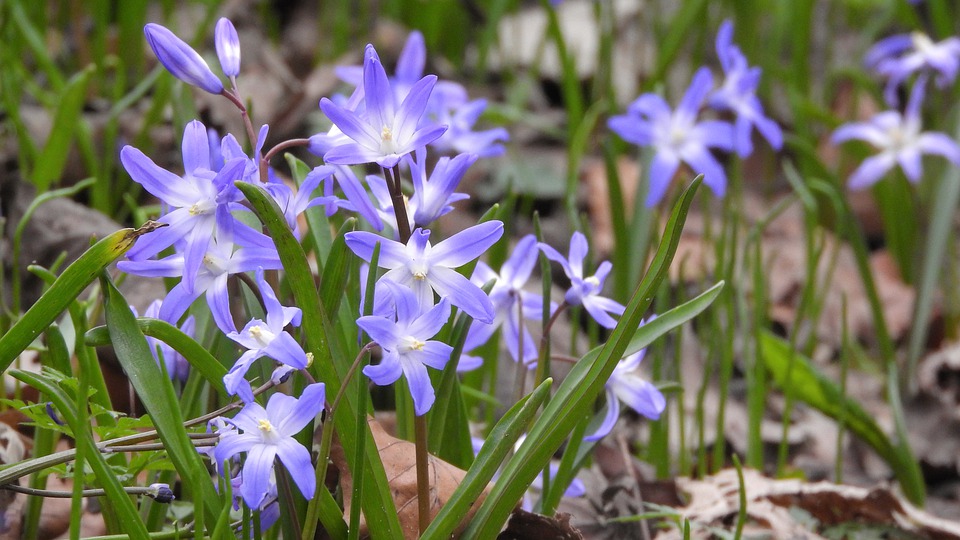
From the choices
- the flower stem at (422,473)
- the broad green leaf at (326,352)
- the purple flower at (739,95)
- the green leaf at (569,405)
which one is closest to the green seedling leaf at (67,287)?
the broad green leaf at (326,352)

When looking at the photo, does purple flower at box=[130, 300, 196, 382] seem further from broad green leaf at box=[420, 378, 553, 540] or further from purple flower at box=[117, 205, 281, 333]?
broad green leaf at box=[420, 378, 553, 540]

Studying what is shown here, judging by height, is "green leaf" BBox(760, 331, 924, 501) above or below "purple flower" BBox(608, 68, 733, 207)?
→ below

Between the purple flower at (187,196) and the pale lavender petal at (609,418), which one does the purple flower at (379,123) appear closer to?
the purple flower at (187,196)

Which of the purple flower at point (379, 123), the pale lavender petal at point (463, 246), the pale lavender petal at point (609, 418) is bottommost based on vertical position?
the pale lavender petal at point (609, 418)

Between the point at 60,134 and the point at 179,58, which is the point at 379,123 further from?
the point at 60,134

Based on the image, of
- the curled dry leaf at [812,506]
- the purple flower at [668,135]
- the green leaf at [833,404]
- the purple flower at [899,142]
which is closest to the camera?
the curled dry leaf at [812,506]

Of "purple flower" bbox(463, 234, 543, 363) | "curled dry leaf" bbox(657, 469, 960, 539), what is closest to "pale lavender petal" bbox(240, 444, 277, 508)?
"purple flower" bbox(463, 234, 543, 363)
